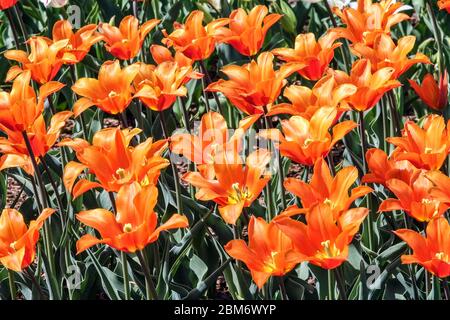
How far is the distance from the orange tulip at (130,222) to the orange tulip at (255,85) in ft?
1.70

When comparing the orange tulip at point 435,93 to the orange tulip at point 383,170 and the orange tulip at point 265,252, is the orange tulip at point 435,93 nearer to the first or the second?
the orange tulip at point 383,170

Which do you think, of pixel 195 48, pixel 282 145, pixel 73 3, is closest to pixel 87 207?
pixel 195 48

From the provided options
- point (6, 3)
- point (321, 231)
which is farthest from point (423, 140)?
point (6, 3)

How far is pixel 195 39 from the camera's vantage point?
3.18 metres

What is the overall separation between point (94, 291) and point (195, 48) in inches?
33.1

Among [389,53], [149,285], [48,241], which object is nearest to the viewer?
[149,285]

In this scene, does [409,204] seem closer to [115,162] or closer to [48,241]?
[115,162]

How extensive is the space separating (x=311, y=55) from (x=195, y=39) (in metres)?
0.39

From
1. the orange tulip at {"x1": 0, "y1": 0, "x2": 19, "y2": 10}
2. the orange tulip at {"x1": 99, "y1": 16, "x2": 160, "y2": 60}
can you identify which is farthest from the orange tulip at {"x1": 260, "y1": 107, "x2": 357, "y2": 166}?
the orange tulip at {"x1": 0, "y1": 0, "x2": 19, "y2": 10}

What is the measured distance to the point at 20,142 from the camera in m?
2.71

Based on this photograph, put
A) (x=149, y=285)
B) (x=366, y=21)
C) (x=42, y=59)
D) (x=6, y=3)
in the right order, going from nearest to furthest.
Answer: (x=149, y=285)
(x=42, y=59)
(x=366, y=21)
(x=6, y=3)

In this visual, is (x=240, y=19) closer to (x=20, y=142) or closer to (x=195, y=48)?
(x=195, y=48)

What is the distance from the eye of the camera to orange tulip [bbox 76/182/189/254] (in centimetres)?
229

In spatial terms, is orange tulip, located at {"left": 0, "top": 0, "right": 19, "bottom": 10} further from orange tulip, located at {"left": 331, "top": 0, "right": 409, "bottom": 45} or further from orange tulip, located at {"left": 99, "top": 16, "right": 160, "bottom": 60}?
orange tulip, located at {"left": 331, "top": 0, "right": 409, "bottom": 45}
